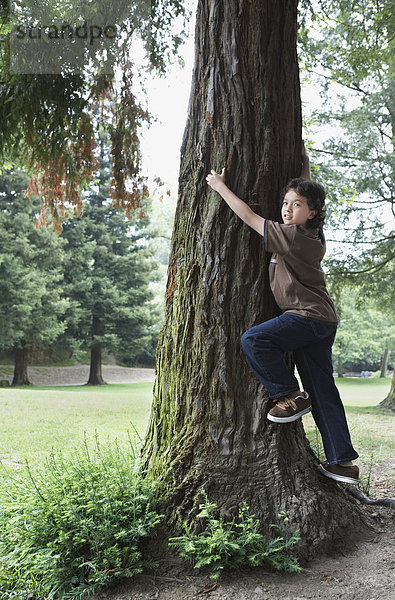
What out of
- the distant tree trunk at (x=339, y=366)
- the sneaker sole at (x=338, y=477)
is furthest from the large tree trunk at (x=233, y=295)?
the distant tree trunk at (x=339, y=366)

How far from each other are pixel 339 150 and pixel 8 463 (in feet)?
31.5

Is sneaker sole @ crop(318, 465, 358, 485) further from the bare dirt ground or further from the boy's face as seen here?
the boy's face

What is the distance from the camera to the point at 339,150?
1178cm

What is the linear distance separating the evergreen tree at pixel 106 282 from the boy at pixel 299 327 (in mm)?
20064

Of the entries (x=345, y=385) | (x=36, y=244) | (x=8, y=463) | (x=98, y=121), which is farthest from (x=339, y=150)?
(x=345, y=385)

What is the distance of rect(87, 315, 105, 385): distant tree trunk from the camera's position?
78.4ft

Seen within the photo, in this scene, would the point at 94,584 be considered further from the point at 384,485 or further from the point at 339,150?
the point at 339,150

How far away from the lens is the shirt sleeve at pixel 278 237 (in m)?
3.23

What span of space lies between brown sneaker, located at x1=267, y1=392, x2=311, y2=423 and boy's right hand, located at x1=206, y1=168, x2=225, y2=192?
4.74ft

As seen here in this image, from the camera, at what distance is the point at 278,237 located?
3.23m

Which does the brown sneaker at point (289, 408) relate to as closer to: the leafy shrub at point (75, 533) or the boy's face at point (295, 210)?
the leafy shrub at point (75, 533)

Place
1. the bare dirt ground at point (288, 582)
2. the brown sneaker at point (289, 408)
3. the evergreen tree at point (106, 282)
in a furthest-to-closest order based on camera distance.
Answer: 1. the evergreen tree at point (106, 282)
2. the brown sneaker at point (289, 408)
3. the bare dirt ground at point (288, 582)

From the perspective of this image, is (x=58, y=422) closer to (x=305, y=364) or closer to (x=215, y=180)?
(x=305, y=364)

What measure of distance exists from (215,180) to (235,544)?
7.37ft
